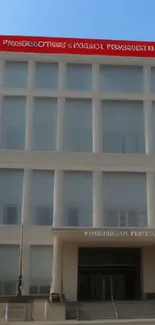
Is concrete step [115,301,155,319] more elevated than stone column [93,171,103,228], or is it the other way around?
stone column [93,171,103,228]

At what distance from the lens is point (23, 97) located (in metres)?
33.7

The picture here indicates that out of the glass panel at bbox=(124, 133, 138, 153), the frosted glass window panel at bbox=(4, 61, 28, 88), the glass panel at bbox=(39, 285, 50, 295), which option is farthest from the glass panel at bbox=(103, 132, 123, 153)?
the glass panel at bbox=(39, 285, 50, 295)

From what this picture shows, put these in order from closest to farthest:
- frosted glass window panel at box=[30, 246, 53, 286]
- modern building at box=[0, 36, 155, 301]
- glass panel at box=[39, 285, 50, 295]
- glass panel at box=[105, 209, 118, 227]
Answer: glass panel at box=[39, 285, 50, 295] < frosted glass window panel at box=[30, 246, 53, 286] < modern building at box=[0, 36, 155, 301] < glass panel at box=[105, 209, 118, 227]

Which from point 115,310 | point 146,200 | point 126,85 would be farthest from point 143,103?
point 115,310

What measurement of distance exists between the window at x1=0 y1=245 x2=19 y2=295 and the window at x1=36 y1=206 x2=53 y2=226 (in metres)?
2.61

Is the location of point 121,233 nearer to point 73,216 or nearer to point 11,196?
point 73,216

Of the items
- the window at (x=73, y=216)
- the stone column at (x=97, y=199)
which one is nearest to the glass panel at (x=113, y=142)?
the stone column at (x=97, y=199)

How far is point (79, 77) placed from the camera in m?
34.3

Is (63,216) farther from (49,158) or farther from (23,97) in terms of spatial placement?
(23,97)

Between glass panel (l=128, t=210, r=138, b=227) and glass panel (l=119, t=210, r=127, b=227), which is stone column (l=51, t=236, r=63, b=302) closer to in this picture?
A: glass panel (l=119, t=210, r=127, b=227)

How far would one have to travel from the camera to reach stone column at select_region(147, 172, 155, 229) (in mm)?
30812

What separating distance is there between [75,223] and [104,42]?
49.7ft

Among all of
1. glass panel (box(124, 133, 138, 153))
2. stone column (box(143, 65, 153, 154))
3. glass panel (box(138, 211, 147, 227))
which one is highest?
stone column (box(143, 65, 153, 154))

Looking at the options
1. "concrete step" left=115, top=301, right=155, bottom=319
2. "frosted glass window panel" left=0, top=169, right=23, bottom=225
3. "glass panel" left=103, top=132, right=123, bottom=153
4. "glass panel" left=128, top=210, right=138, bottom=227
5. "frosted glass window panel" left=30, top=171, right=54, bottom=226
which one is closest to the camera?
"concrete step" left=115, top=301, right=155, bottom=319
